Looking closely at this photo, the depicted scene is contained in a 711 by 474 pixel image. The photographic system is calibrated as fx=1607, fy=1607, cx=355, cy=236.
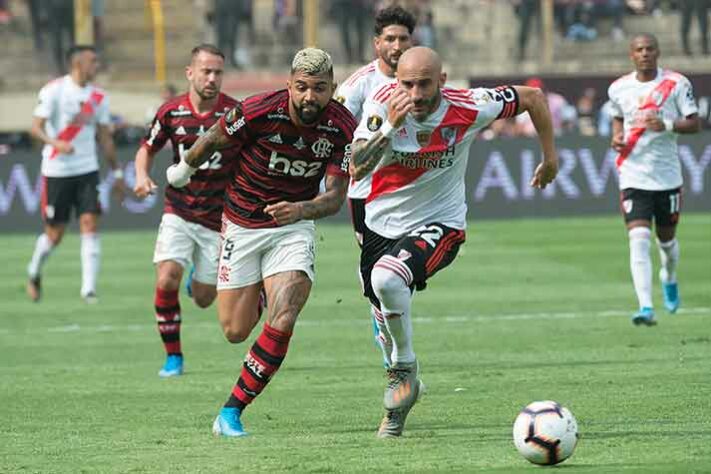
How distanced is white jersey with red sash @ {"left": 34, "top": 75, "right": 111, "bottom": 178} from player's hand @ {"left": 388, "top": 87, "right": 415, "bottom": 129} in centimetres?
993

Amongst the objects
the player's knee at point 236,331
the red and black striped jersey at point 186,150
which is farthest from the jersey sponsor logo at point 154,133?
the player's knee at point 236,331

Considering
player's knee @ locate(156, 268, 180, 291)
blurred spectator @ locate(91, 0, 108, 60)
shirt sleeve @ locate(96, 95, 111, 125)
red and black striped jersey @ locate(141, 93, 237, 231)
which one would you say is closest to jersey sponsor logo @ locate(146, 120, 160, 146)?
red and black striped jersey @ locate(141, 93, 237, 231)

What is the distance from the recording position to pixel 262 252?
9.48 meters

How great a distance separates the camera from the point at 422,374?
37.3ft

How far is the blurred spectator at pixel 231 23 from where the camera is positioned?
3192cm

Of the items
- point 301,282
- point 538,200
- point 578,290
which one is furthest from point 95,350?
point 538,200

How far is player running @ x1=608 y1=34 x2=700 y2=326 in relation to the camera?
14070 millimetres

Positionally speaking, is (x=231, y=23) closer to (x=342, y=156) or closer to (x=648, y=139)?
(x=648, y=139)

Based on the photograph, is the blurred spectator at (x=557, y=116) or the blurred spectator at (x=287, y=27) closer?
the blurred spectator at (x=557, y=116)

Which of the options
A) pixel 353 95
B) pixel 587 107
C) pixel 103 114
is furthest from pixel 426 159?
pixel 587 107

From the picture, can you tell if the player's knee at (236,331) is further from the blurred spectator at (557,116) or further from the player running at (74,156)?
the blurred spectator at (557,116)

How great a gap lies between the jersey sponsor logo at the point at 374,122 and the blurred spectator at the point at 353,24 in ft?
77.7

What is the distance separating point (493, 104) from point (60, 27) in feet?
78.2

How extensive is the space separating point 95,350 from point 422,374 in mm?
3364
